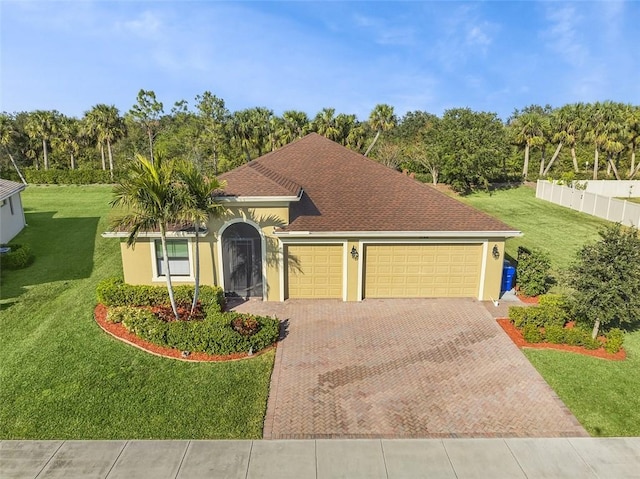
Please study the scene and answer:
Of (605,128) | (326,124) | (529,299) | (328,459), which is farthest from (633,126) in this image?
(328,459)

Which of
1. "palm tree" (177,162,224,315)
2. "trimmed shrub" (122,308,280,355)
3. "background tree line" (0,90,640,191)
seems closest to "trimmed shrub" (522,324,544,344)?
"trimmed shrub" (122,308,280,355)

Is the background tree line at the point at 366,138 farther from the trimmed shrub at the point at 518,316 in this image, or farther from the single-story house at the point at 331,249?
the trimmed shrub at the point at 518,316

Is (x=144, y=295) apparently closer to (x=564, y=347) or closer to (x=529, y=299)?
(x=564, y=347)

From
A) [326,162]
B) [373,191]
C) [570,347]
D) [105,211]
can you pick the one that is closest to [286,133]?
[105,211]

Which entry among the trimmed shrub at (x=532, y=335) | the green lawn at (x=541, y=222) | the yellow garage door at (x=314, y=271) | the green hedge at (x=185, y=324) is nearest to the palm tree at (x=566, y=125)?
the green lawn at (x=541, y=222)

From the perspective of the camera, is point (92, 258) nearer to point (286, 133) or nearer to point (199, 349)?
point (199, 349)

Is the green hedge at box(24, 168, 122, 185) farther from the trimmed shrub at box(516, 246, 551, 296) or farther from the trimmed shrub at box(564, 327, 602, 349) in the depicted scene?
the trimmed shrub at box(564, 327, 602, 349)
